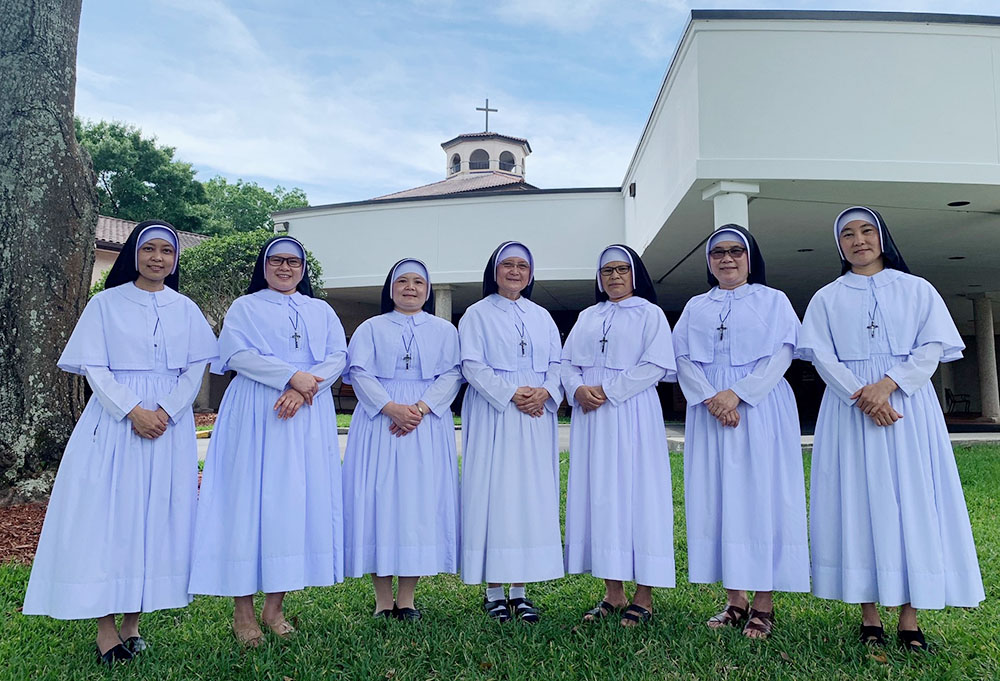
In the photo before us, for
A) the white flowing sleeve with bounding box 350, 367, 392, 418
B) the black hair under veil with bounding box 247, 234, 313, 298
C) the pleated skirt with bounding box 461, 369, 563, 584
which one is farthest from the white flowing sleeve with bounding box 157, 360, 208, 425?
the pleated skirt with bounding box 461, 369, 563, 584

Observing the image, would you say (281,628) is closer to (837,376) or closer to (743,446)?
(743,446)

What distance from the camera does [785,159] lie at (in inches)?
331

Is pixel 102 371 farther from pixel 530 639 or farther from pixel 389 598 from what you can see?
pixel 530 639

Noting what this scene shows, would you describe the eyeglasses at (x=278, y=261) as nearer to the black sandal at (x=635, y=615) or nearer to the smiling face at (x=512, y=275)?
the smiling face at (x=512, y=275)

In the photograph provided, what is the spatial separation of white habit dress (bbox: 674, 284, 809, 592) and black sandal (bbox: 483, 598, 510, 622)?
102 centimetres

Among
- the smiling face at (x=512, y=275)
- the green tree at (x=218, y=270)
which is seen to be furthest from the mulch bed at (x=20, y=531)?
the green tree at (x=218, y=270)

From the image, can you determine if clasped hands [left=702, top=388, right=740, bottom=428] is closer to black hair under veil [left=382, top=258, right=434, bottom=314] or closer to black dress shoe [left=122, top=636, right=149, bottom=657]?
black hair under veil [left=382, top=258, right=434, bottom=314]

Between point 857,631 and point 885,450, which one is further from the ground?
point 885,450

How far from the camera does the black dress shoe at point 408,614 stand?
3.96 metres

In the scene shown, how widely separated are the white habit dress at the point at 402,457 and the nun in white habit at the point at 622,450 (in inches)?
27.8

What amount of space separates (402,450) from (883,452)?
2445 mm

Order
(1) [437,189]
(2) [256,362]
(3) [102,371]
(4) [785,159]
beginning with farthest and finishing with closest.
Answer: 1. (1) [437,189]
2. (4) [785,159]
3. (2) [256,362]
4. (3) [102,371]

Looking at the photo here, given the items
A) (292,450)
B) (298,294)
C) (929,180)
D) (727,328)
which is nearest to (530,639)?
(292,450)

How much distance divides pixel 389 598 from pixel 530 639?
2.87 feet
